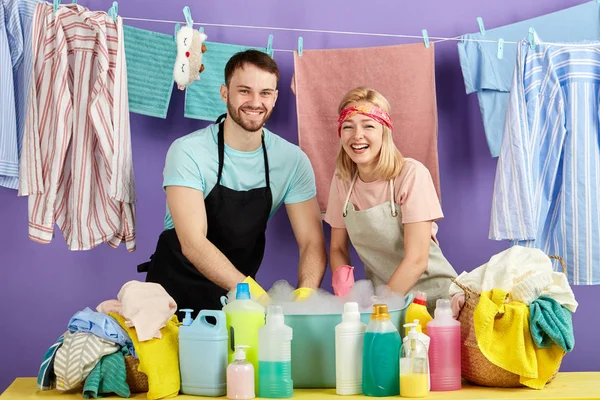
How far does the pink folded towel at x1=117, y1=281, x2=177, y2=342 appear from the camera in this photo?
2.04 meters

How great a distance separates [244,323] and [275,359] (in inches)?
5.0

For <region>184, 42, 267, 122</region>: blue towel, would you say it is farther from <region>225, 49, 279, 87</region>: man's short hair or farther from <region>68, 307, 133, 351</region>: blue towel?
<region>68, 307, 133, 351</region>: blue towel

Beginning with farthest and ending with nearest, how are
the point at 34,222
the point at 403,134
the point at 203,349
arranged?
1. the point at 403,134
2. the point at 34,222
3. the point at 203,349

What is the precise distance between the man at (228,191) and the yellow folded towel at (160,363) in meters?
0.60

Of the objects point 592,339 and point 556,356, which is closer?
point 556,356

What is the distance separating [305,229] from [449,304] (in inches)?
35.8

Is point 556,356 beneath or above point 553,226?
beneath

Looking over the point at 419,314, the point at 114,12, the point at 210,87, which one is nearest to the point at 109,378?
the point at 419,314

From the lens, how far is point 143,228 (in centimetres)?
314

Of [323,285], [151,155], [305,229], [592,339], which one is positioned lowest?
[592,339]

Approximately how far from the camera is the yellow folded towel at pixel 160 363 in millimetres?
1987

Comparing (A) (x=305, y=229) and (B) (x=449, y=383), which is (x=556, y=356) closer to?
(B) (x=449, y=383)

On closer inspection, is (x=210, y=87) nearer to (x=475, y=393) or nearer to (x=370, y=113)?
(x=370, y=113)

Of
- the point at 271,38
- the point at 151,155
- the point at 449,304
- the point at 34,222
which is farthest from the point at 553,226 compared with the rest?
the point at 34,222
